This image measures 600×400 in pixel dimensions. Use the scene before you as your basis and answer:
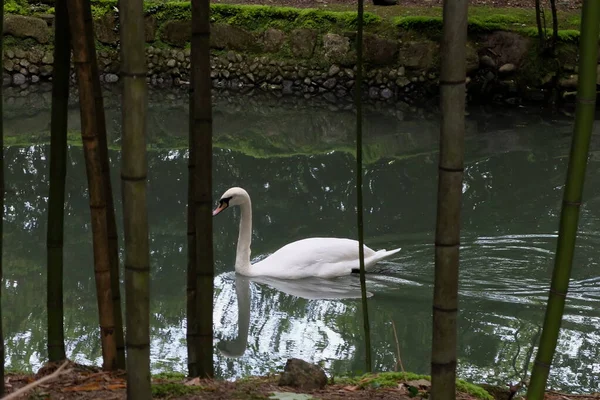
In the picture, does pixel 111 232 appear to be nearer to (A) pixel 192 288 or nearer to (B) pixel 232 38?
(A) pixel 192 288

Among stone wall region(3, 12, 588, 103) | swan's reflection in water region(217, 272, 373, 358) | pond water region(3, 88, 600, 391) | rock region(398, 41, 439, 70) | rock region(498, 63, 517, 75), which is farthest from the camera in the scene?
rock region(398, 41, 439, 70)

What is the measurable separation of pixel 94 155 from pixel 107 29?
454 inches

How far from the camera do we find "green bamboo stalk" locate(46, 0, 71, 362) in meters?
2.63

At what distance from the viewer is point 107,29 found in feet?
45.0

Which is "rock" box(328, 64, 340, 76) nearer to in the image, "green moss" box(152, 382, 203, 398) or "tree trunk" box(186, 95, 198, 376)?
"tree trunk" box(186, 95, 198, 376)

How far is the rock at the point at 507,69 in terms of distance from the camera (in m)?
12.4

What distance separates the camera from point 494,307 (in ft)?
18.6

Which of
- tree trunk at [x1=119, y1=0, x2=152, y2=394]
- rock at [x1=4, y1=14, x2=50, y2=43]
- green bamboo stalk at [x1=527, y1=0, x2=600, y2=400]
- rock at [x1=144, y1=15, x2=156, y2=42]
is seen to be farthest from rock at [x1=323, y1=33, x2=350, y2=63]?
tree trunk at [x1=119, y1=0, x2=152, y2=394]

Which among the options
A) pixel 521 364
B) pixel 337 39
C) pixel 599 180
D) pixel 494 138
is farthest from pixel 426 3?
pixel 521 364

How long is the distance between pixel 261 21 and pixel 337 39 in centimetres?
119

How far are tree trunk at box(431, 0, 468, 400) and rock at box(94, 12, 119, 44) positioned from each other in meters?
12.3

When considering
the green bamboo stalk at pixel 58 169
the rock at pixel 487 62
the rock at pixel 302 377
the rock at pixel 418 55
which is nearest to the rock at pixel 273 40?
the rock at pixel 418 55

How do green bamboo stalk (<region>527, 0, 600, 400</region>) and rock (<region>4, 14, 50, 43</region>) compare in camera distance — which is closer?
green bamboo stalk (<region>527, 0, 600, 400</region>)

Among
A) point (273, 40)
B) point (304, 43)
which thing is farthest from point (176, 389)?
point (273, 40)
